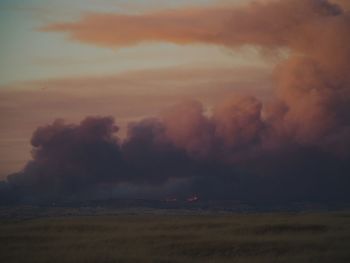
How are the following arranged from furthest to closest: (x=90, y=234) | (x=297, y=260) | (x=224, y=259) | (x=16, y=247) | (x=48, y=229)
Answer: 1. (x=48, y=229)
2. (x=90, y=234)
3. (x=16, y=247)
4. (x=224, y=259)
5. (x=297, y=260)

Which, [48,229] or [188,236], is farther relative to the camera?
[48,229]

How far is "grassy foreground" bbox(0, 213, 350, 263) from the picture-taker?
4191cm

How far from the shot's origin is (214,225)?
224ft

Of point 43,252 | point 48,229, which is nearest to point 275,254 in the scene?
point 43,252

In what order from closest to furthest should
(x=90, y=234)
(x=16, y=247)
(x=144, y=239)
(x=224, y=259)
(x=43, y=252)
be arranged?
(x=224, y=259)
(x=43, y=252)
(x=16, y=247)
(x=144, y=239)
(x=90, y=234)

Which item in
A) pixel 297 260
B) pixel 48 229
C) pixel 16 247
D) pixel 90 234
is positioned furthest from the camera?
pixel 48 229

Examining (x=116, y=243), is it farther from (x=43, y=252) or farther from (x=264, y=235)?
(x=264, y=235)

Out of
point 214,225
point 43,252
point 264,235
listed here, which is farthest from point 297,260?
point 214,225

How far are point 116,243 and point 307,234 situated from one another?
1883 centimetres

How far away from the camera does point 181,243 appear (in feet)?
165

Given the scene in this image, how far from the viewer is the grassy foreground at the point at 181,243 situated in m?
41.9

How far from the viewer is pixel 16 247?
1946 inches

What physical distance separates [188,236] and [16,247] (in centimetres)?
1605

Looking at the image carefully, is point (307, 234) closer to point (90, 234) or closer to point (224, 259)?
point (224, 259)
